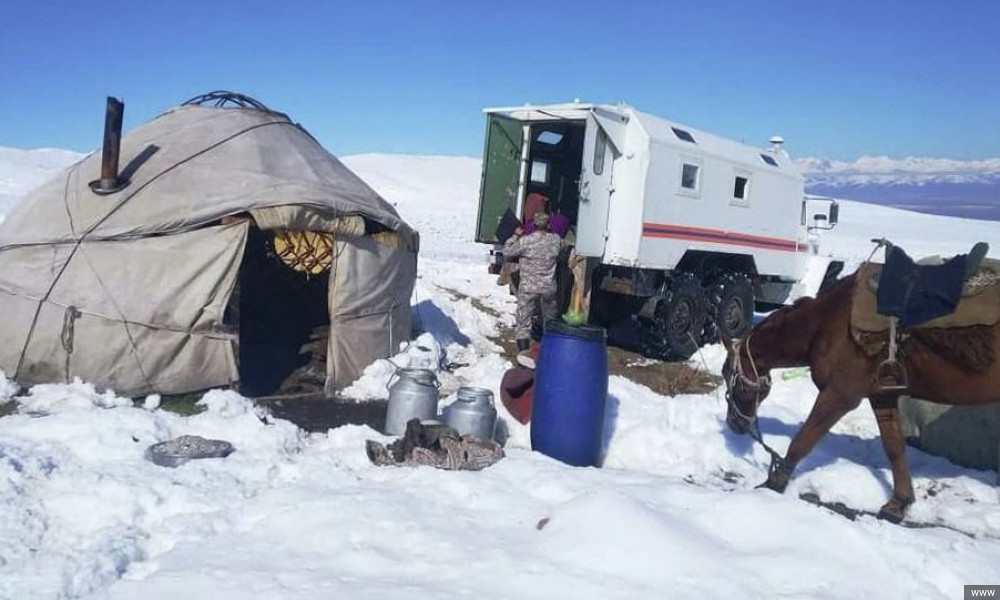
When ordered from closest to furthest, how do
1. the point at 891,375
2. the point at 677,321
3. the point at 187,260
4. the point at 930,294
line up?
1. the point at 930,294
2. the point at 891,375
3. the point at 187,260
4. the point at 677,321

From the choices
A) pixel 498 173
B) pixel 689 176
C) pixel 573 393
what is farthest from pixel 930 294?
pixel 498 173

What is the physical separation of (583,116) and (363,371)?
4002 millimetres

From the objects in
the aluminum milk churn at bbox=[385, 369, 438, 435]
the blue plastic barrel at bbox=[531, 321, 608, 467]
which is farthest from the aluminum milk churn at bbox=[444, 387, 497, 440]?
the blue plastic barrel at bbox=[531, 321, 608, 467]

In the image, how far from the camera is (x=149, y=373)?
6.91 metres

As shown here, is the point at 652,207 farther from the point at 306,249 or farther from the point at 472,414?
the point at 472,414

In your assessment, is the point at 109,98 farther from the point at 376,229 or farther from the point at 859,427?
the point at 859,427

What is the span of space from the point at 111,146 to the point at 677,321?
7111 mm

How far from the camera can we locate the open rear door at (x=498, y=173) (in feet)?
33.4

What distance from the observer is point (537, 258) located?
9125mm

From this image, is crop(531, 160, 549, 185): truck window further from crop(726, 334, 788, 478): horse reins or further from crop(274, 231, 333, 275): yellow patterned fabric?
crop(726, 334, 788, 478): horse reins

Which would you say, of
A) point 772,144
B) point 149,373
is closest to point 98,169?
point 149,373

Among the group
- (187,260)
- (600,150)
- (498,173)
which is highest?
(600,150)

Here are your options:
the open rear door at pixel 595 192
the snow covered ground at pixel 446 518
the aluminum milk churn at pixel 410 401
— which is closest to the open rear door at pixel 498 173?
the open rear door at pixel 595 192

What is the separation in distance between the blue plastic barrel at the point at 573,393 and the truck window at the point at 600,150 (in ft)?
13.0
